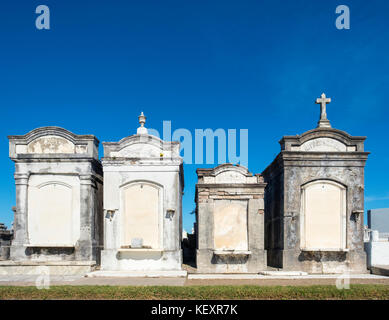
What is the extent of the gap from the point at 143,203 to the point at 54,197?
14.0 feet

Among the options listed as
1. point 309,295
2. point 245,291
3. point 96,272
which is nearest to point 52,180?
point 96,272

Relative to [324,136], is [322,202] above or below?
below

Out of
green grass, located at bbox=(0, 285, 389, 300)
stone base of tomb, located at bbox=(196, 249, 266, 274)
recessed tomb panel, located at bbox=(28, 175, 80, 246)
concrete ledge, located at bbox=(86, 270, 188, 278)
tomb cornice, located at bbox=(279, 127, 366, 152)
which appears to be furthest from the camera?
tomb cornice, located at bbox=(279, 127, 366, 152)

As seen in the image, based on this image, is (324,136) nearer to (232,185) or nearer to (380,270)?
(232,185)

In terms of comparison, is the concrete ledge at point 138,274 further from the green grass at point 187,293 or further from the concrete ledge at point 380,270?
the concrete ledge at point 380,270

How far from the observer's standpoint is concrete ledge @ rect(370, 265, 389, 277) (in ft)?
52.0

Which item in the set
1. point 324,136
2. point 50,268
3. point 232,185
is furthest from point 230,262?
point 50,268

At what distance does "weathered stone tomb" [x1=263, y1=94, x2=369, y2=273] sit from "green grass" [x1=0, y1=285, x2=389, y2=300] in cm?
507

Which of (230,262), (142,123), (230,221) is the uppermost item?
Answer: (142,123)

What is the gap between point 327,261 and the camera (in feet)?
55.2

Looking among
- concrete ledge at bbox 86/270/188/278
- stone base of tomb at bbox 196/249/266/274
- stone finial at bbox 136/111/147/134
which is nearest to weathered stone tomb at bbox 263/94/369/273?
stone base of tomb at bbox 196/249/266/274

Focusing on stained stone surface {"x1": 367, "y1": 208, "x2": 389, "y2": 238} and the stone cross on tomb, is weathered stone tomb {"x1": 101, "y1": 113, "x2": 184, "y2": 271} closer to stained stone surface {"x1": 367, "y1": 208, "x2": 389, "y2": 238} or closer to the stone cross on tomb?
the stone cross on tomb

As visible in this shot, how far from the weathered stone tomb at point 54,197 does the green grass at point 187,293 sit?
209 inches
